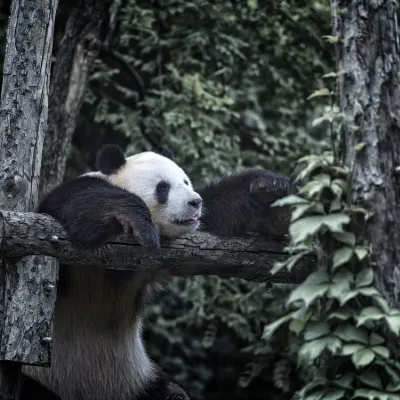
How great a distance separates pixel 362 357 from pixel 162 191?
2222 millimetres

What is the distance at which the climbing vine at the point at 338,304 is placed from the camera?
2.59 m

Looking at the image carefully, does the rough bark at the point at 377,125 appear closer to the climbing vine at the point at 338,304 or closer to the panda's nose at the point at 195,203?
the climbing vine at the point at 338,304

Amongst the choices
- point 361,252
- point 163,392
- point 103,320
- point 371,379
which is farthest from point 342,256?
point 163,392

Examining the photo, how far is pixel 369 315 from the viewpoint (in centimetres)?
257

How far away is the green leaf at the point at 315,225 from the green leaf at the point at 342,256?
0.27ft

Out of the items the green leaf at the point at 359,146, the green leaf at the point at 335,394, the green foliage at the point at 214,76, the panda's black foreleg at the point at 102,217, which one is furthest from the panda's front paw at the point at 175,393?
the green leaf at the point at 359,146

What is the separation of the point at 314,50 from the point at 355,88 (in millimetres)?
4545

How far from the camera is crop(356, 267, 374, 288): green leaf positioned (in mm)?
2638

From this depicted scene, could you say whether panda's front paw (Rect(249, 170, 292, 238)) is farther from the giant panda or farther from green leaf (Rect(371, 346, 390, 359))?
green leaf (Rect(371, 346, 390, 359))

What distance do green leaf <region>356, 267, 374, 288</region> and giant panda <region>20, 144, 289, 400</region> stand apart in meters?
1.48

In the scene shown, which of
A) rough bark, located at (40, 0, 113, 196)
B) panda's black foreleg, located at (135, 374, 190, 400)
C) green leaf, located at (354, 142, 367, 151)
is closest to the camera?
green leaf, located at (354, 142, 367, 151)

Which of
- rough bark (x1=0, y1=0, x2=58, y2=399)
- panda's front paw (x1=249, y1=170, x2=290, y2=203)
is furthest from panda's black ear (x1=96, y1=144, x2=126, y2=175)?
panda's front paw (x1=249, y1=170, x2=290, y2=203)

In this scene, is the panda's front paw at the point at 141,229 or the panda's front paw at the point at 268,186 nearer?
the panda's front paw at the point at 141,229

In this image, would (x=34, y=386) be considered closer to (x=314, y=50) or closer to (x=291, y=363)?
(x=291, y=363)
